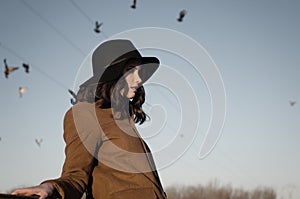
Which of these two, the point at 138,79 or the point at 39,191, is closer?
the point at 39,191

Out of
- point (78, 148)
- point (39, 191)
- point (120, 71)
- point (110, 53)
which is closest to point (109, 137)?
point (78, 148)

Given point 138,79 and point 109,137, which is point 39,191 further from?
point 138,79

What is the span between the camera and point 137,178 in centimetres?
200

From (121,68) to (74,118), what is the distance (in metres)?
0.41

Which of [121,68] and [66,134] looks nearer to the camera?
[66,134]

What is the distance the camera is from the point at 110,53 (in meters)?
2.30

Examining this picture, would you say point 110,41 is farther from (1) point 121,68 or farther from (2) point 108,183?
(2) point 108,183

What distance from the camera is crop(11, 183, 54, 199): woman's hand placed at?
132 centimetres

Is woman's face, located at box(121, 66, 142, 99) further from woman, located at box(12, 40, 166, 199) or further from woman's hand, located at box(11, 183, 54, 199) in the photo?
woman's hand, located at box(11, 183, 54, 199)

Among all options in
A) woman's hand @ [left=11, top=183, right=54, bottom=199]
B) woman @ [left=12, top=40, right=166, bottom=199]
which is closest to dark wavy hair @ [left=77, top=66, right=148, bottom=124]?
woman @ [left=12, top=40, right=166, bottom=199]

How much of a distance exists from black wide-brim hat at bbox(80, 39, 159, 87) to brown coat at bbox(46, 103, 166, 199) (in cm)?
17

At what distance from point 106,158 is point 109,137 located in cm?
11

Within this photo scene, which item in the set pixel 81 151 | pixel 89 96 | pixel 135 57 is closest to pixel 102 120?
pixel 89 96

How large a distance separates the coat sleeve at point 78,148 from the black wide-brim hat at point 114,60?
224 mm
